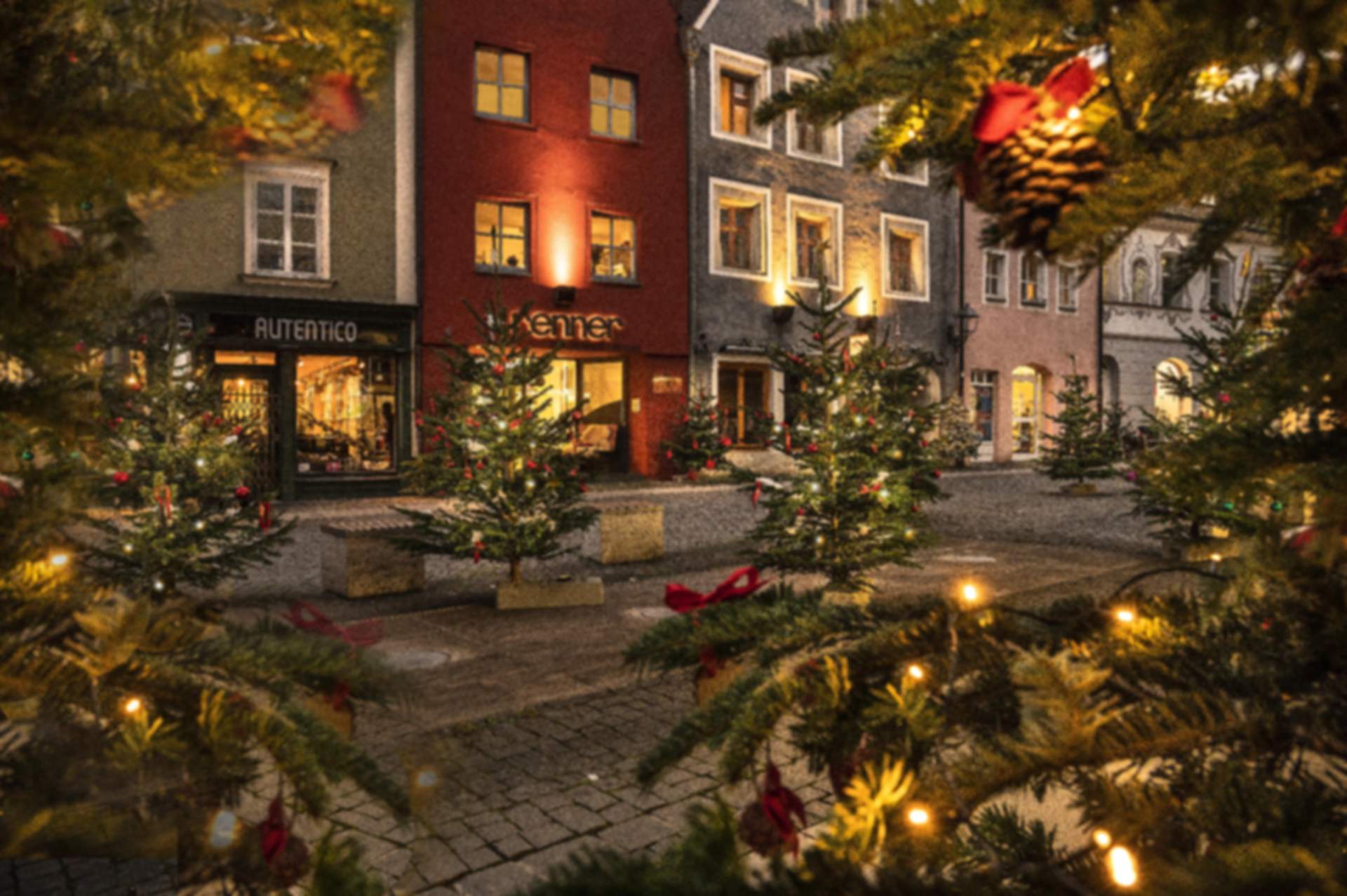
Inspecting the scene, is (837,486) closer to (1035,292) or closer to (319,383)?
(319,383)

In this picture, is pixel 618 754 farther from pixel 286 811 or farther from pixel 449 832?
pixel 286 811

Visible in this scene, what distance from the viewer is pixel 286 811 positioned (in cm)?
326

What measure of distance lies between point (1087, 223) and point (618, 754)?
3.56 metres

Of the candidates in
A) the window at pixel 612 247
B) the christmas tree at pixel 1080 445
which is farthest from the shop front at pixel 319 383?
the christmas tree at pixel 1080 445

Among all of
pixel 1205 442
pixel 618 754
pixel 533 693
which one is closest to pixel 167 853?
pixel 1205 442

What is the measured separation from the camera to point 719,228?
2061cm

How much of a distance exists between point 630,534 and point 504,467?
8.27 feet

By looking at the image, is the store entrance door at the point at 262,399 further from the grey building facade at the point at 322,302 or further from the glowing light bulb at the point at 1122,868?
the glowing light bulb at the point at 1122,868

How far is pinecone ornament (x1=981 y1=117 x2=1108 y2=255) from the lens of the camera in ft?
3.82

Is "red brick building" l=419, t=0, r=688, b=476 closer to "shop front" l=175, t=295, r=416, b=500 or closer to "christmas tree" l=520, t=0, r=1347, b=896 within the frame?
"shop front" l=175, t=295, r=416, b=500

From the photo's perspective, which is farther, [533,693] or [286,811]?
[533,693]

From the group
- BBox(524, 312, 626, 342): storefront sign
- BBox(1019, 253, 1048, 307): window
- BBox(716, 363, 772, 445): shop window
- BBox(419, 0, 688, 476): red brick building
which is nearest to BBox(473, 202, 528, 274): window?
BBox(419, 0, 688, 476): red brick building

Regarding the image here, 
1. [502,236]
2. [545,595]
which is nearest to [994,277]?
[502,236]

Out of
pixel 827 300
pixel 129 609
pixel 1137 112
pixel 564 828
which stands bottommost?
pixel 564 828
